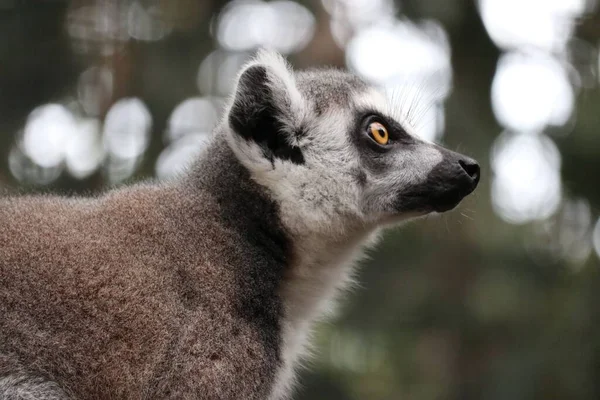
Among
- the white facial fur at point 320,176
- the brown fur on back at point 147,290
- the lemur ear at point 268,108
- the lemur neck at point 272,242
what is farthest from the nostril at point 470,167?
the brown fur on back at point 147,290

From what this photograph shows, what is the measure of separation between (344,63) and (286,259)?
6899mm

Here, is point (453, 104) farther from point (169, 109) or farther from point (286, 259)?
point (286, 259)

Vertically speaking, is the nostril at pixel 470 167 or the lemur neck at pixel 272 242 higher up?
the nostril at pixel 470 167

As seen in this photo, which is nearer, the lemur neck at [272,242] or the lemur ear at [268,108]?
the lemur neck at [272,242]

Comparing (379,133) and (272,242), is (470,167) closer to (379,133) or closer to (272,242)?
(379,133)

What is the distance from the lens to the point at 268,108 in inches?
190

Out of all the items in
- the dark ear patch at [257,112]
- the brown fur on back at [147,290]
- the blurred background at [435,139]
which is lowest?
the blurred background at [435,139]

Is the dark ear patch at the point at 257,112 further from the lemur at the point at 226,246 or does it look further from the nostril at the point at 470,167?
the nostril at the point at 470,167

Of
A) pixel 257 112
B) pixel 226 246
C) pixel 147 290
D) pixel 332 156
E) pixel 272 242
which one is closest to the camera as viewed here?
pixel 147 290

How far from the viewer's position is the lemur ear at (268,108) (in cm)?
474

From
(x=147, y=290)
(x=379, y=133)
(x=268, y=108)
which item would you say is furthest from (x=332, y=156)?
(x=147, y=290)

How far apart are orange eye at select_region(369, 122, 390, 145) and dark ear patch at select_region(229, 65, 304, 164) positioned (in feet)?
1.70

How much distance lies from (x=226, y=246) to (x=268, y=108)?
93 cm

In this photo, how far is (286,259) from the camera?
466 centimetres
